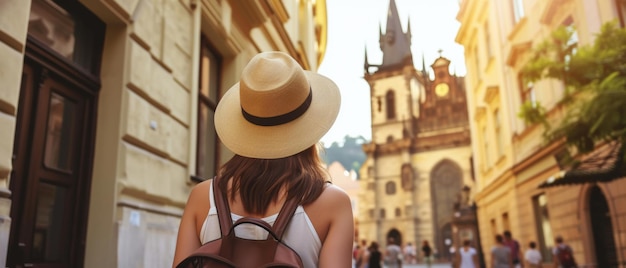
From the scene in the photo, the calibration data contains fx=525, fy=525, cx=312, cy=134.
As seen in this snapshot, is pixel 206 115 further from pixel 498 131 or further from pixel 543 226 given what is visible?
pixel 498 131

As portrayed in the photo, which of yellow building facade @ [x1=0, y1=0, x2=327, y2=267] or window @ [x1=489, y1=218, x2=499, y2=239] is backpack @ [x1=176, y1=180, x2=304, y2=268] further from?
window @ [x1=489, y1=218, x2=499, y2=239]

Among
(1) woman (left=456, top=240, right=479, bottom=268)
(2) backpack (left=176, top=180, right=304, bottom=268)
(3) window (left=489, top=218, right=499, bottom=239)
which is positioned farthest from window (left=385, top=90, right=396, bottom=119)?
(2) backpack (left=176, top=180, right=304, bottom=268)

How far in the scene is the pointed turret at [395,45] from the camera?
6227 cm

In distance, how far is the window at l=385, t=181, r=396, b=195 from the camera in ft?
184

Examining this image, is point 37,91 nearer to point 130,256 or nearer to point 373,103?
point 130,256

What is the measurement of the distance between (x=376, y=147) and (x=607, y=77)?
167 feet

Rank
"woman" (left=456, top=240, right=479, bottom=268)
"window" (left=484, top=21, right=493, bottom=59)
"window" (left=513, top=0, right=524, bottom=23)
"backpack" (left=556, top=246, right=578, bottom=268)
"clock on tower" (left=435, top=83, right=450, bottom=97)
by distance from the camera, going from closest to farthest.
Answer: "backpack" (left=556, top=246, right=578, bottom=268)
"woman" (left=456, top=240, right=479, bottom=268)
"window" (left=513, top=0, right=524, bottom=23)
"window" (left=484, top=21, right=493, bottom=59)
"clock on tower" (left=435, top=83, right=450, bottom=97)

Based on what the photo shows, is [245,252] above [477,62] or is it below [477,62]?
below

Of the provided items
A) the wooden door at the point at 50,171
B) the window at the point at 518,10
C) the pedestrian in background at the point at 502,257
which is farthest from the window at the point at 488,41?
the wooden door at the point at 50,171

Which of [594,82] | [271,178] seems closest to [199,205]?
[271,178]

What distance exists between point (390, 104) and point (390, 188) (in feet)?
32.3

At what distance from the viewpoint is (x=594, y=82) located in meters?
7.02

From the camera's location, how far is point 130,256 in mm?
4973

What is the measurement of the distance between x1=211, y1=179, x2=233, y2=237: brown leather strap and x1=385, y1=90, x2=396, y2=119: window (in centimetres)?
5779
